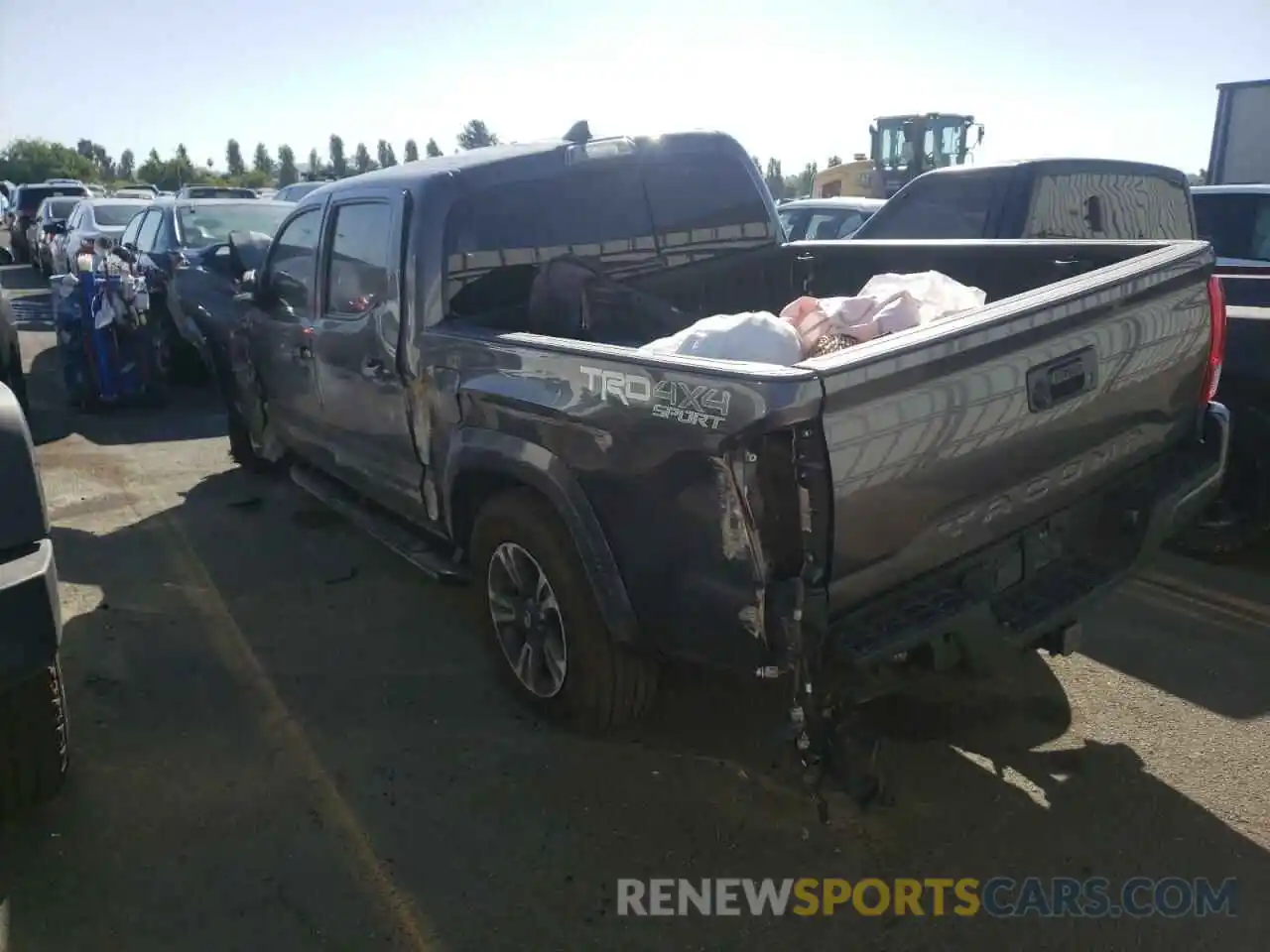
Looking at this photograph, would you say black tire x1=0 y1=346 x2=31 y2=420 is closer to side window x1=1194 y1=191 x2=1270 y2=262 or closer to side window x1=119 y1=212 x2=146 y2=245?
side window x1=119 y1=212 x2=146 y2=245

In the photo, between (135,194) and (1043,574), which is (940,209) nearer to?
(1043,574)

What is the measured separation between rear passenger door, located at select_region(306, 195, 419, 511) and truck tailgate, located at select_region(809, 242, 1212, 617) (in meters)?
2.22

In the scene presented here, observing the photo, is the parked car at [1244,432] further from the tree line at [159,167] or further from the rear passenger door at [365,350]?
the tree line at [159,167]

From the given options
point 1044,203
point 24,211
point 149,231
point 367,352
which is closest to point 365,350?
point 367,352

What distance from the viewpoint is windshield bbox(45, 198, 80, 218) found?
20.3 m

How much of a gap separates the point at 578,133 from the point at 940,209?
3.30 meters

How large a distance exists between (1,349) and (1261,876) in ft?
26.1

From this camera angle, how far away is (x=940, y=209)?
22.2ft

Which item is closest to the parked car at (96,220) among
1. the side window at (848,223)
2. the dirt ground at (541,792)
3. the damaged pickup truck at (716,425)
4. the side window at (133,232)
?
the side window at (133,232)

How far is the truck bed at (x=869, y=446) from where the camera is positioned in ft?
8.07

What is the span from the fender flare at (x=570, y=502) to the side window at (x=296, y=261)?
199 cm

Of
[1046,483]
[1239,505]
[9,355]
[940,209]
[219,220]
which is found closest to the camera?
[1046,483]

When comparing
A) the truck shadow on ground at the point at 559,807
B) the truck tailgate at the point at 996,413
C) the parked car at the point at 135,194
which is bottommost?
the truck shadow on ground at the point at 559,807

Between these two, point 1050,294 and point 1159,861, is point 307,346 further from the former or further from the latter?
point 1159,861
